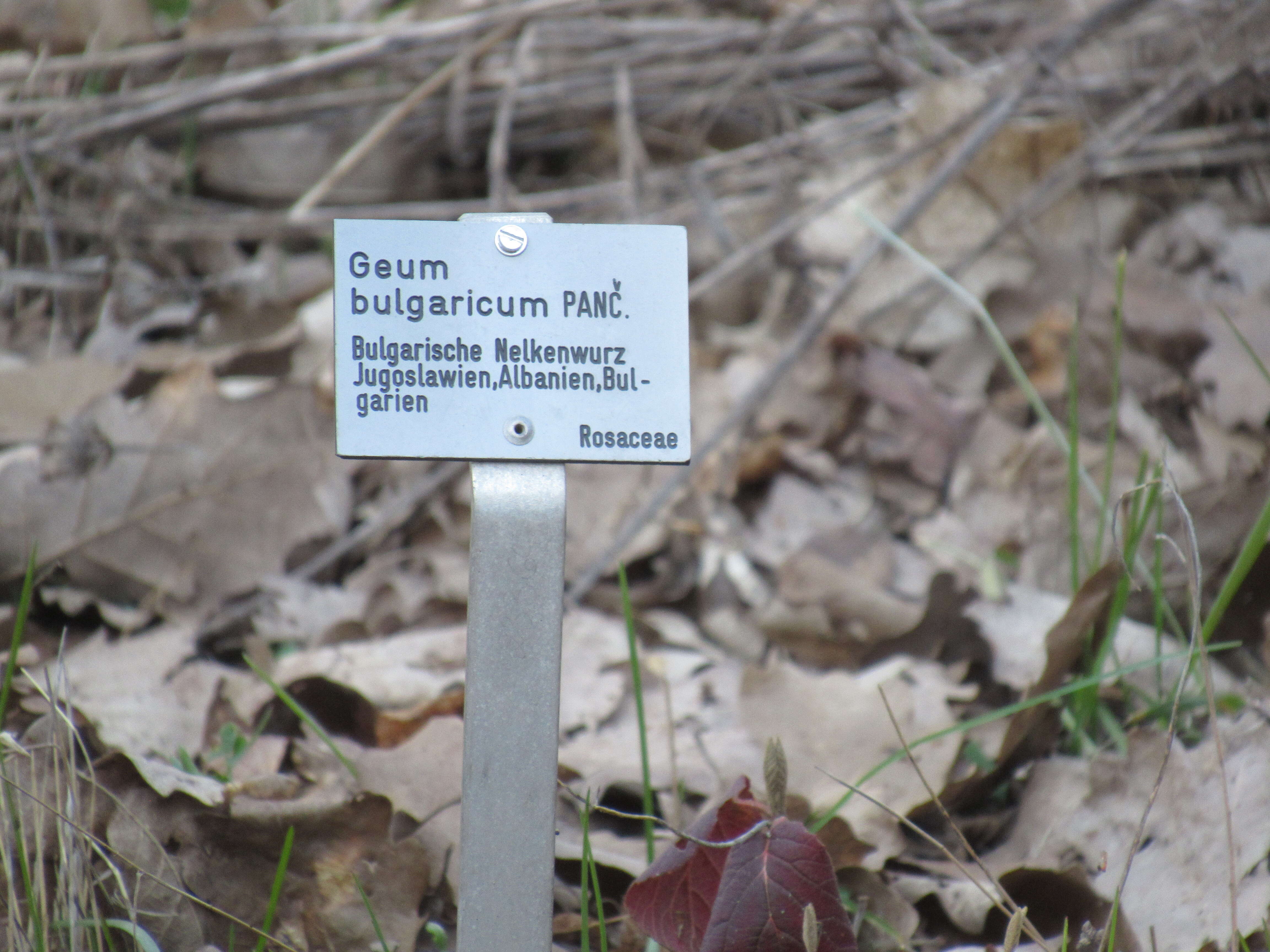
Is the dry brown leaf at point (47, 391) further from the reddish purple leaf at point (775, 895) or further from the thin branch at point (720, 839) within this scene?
the reddish purple leaf at point (775, 895)

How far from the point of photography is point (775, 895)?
1001 millimetres

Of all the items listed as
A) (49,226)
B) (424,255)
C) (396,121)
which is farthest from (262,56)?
(424,255)

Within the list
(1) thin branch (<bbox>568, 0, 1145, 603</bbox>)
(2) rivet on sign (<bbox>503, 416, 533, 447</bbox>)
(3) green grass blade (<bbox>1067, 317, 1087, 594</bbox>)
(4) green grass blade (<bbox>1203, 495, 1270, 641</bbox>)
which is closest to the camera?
(2) rivet on sign (<bbox>503, 416, 533, 447</bbox>)

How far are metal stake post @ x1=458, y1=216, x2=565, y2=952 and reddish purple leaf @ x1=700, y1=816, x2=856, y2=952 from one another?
19 cm

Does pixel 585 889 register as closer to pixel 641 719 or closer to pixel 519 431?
pixel 641 719

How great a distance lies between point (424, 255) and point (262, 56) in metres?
2.24

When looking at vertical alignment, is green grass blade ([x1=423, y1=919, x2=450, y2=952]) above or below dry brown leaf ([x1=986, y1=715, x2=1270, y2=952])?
below

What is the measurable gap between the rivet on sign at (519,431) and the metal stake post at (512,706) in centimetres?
3

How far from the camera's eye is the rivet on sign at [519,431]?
1063mm

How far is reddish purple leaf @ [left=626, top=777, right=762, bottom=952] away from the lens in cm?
104

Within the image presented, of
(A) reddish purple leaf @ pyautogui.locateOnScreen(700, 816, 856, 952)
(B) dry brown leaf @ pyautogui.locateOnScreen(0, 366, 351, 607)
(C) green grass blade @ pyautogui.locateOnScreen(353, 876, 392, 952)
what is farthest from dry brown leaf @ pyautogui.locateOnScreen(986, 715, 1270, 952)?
(B) dry brown leaf @ pyautogui.locateOnScreen(0, 366, 351, 607)

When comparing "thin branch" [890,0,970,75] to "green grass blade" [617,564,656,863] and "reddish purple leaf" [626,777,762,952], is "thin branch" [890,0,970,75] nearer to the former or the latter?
"green grass blade" [617,564,656,863]

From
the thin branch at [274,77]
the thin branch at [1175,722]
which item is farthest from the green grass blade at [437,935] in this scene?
the thin branch at [274,77]

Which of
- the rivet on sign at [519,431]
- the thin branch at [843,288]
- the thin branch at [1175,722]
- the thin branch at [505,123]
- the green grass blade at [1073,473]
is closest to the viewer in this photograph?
the thin branch at [1175,722]
